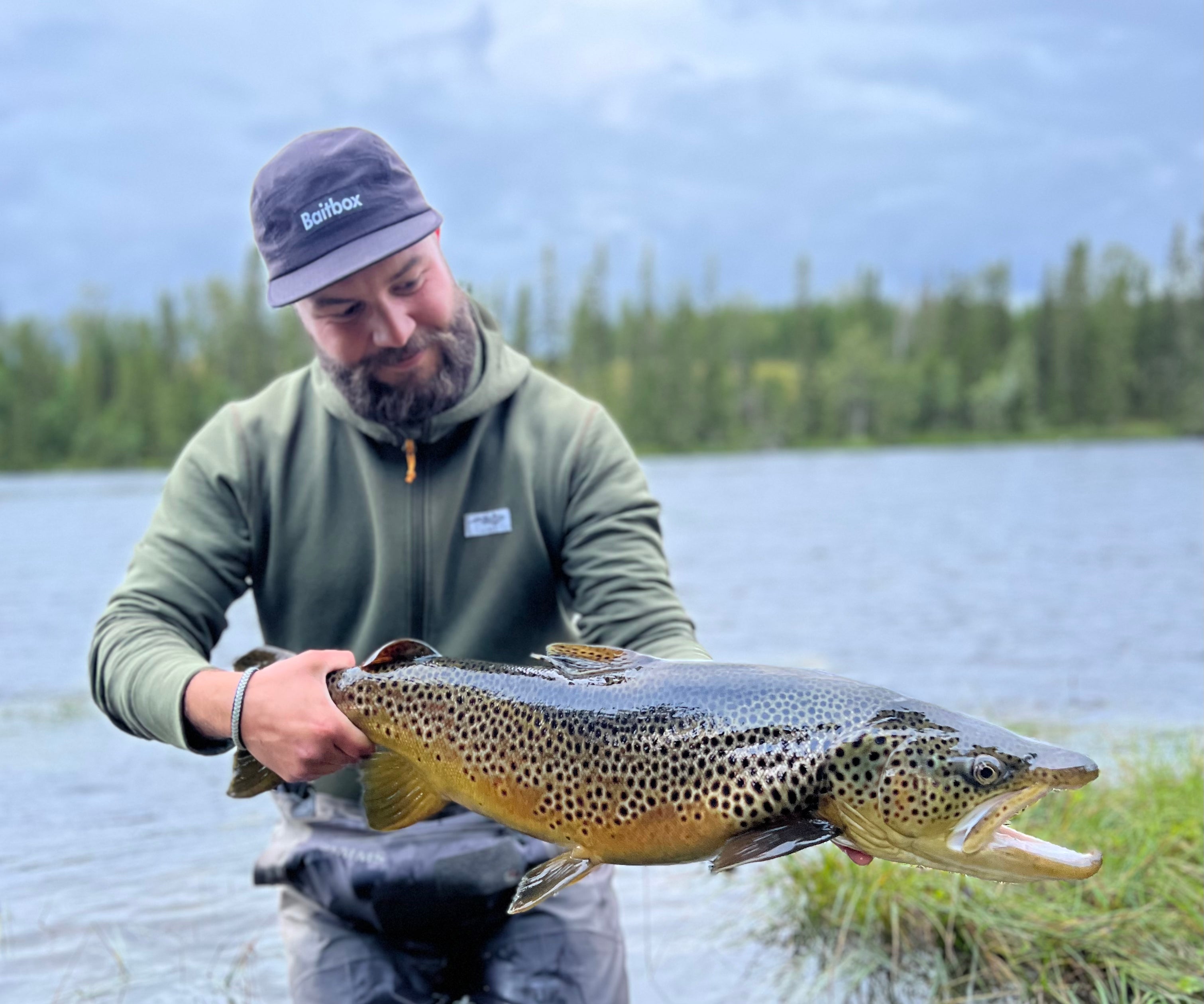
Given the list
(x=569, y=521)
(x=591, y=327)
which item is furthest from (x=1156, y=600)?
(x=591, y=327)

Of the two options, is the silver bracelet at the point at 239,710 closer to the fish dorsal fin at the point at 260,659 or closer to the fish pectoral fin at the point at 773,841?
the fish dorsal fin at the point at 260,659

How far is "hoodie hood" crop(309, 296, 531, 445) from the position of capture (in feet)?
12.8

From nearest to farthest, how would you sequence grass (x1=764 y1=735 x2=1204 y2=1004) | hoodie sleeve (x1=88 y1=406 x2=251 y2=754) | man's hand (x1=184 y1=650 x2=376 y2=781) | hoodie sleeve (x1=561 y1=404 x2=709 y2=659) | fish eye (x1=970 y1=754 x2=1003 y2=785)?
fish eye (x1=970 y1=754 x2=1003 y2=785), man's hand (x1=184 y1=650 x2=376 y2=781), hoodie sleeve (x1=88 y1=406 x2=251 y2=754), hoodie sleeve (x1=561 y1=404 x2=709 y2=659), grass (x1=764 y1=735 x2=1204 y2=1004)

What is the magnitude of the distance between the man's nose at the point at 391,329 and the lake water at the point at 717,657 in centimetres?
306

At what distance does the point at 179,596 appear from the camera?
370 centimetres

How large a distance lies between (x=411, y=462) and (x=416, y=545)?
27 cm

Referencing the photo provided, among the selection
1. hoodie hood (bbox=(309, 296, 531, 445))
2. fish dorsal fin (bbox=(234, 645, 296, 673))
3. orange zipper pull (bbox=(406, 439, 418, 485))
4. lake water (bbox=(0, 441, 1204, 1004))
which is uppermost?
hoodie hood (bbox=(309, 296, 531, 445))

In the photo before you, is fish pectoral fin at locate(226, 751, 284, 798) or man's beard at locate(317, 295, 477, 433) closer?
fish pectoral fin at locate(226, 751, 284, 798)

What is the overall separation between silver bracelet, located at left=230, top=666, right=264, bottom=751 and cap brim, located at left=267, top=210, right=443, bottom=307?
3.63ft

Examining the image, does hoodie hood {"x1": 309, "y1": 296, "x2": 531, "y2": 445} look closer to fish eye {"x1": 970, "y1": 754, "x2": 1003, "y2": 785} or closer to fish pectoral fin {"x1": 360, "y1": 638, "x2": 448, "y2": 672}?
fish pectoral fin {"x1": 360, "y1": 638, "x2": 448, "y2": 672}

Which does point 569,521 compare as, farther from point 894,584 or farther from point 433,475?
point 894,584

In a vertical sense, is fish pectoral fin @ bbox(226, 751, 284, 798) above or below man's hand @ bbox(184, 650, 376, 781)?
below

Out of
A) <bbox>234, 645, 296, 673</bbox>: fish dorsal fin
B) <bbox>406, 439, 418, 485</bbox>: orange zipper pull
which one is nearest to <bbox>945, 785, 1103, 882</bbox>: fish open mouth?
<bbox>234, 645, 296, 673</bbox>: fish dorsal fin

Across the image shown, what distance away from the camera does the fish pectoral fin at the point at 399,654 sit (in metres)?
2.94
